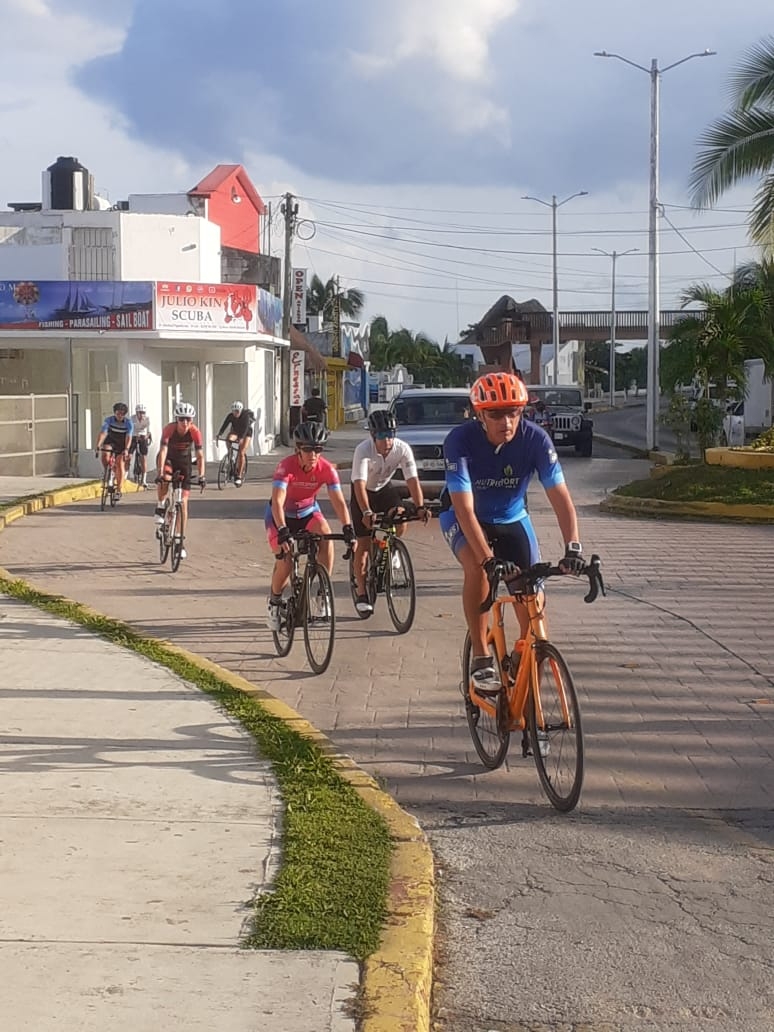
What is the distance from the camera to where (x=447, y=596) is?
12852 mm

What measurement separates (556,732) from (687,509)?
14.5 m

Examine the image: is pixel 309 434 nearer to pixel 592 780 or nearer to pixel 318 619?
pixel 318 619

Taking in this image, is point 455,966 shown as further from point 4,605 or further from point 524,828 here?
point 4,605

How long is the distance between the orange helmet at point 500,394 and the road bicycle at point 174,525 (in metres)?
8.45

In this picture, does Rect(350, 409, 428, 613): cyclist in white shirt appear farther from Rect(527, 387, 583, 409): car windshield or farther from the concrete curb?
Rect(527, 387, 583, 409): car windshield

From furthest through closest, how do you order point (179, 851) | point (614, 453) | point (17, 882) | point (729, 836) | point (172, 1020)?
1. point (614, 453)
2. point (729, 836)
3. point (179, 851)
4. point (17, 882)
5. point (172, 1020)

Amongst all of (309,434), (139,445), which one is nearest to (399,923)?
(309,434)

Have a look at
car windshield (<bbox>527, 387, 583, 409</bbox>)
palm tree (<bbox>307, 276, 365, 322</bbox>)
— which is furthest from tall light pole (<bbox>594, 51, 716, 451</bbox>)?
palm tree (<bbox>307, 276, 365, 322</bbox>)

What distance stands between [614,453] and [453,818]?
36468 millimetres

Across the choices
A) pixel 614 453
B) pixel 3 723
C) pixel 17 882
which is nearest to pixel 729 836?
pixel 17 882

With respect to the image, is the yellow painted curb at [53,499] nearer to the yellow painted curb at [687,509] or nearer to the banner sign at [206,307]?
the banner sign at [206,307]

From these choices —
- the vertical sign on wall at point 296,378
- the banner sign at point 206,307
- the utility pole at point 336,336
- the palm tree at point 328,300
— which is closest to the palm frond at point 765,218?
the banner sign at point 206,307

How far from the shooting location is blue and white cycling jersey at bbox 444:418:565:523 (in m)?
6.79

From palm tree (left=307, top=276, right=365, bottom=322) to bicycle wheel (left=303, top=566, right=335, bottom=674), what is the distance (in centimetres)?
7167
